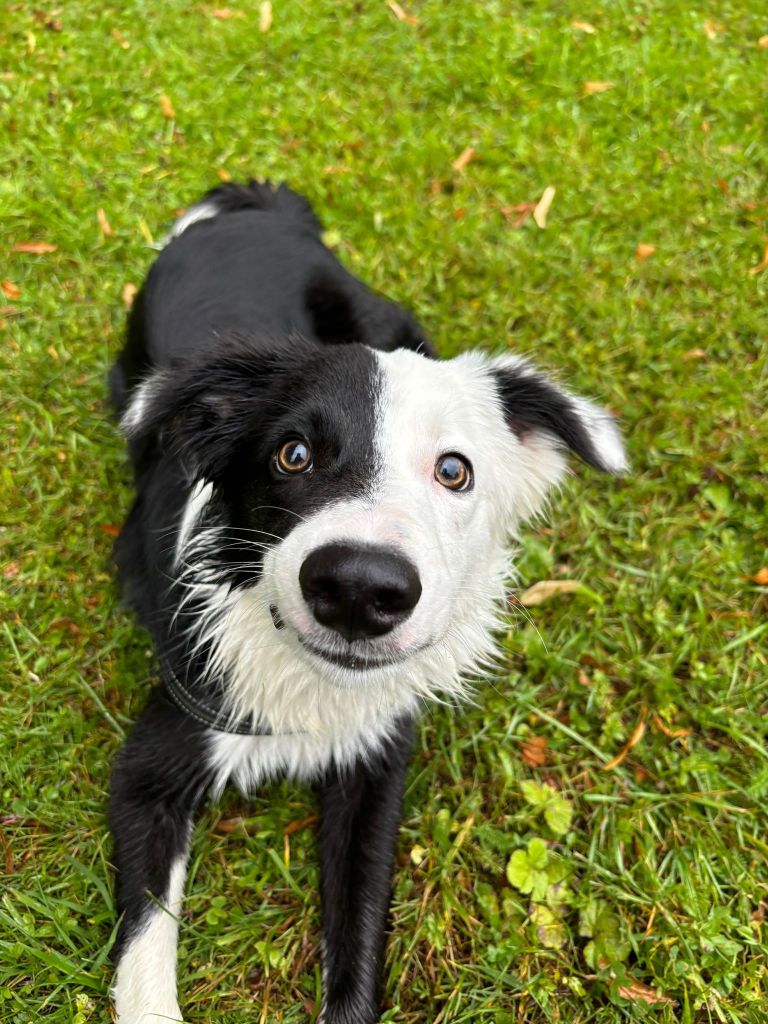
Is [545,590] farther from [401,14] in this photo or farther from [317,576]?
[401,14]

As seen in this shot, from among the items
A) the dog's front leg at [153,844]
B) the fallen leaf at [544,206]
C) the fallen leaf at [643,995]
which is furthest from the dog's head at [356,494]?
the fallen leaf at [544,206]

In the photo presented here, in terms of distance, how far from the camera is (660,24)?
541 cm

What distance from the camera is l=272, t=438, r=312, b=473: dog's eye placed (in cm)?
221

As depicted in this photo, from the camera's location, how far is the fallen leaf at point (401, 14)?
5332 mm

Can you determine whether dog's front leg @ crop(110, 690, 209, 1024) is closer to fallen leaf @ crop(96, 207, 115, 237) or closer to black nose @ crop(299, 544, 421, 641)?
black nose @ crop(299, 544, 421, 641)

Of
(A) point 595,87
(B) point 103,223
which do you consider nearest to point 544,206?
(A) point 595,87

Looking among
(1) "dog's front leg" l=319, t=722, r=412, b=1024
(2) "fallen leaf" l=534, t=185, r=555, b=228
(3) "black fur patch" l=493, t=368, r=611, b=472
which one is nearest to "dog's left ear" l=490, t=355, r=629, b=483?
(3) "black fur patch" l=493, t=368, r=611, b=472

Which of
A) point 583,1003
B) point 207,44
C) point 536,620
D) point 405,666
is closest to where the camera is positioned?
point 405,666

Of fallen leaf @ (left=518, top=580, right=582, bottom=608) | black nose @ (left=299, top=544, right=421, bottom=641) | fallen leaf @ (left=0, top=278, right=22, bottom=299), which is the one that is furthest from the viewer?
fallen leaf @ (left=0, top=278, right=22, bottom=299)

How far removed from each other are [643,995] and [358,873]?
97cm

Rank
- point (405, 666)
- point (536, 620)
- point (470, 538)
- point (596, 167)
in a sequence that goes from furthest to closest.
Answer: point (596, 167), point (536, 620), point (470, 538), point (405, 666)

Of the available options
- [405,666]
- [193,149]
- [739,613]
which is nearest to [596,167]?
[193,149]

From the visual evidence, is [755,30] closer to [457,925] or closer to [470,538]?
[470,538]

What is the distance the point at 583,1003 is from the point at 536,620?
137 centimetres
